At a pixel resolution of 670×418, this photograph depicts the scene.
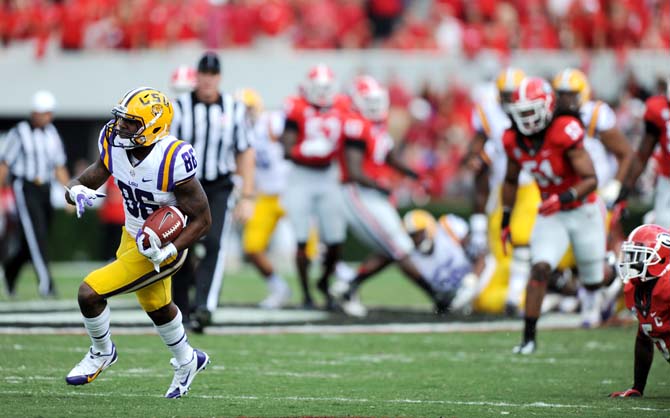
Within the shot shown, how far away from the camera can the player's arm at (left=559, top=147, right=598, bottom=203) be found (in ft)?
27.3

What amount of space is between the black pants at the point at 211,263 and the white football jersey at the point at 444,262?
2.57 metres

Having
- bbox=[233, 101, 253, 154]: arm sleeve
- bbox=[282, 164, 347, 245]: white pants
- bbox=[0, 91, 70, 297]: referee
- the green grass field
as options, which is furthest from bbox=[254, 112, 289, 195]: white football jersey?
the green grass field

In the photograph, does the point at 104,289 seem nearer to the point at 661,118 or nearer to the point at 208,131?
the point at 208,131

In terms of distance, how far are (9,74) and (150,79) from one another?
2.17m

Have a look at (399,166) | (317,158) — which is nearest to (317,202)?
(317,158)

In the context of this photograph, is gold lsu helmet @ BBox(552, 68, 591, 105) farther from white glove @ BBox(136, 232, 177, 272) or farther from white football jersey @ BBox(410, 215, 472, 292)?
white glove @ BBox(136, 232, 177, 272)

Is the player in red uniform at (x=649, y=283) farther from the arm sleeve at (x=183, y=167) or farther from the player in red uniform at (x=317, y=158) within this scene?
the player in red uniform at (x=317, y=158)

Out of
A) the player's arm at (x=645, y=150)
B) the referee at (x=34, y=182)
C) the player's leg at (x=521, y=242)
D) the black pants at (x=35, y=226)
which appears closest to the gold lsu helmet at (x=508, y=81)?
the player's leg at (x=521, y=242)

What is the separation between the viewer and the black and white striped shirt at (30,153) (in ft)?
40.1

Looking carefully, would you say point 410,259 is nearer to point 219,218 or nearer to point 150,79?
point 219,218

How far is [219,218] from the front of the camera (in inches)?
356

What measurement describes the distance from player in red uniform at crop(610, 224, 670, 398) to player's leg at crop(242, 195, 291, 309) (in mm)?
5747

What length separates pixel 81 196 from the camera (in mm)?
6340

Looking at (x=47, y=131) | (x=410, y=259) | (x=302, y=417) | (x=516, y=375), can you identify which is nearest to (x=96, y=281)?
(x=302, y=417)
